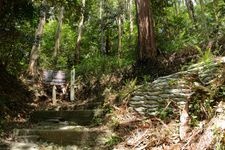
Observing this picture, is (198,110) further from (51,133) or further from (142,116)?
(51,133)

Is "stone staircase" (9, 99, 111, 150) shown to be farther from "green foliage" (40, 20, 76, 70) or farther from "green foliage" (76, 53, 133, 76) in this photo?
"green foliage" (40, 20, 76, 70)

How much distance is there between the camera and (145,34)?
35.4 ft

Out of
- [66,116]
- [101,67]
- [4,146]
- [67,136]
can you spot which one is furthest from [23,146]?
[101,67]

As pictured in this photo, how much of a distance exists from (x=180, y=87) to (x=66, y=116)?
284cm

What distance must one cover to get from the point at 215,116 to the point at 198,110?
66cm

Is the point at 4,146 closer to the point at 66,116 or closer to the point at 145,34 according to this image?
the point at 66,116

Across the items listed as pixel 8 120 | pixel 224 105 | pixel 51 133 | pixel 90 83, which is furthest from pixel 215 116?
pixel 90 83

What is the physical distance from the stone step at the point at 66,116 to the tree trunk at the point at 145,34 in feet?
9.62

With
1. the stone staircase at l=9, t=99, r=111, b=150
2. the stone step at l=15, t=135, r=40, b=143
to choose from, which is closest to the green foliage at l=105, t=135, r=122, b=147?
the stone staircase at l=9, t=99, r=111, b=150

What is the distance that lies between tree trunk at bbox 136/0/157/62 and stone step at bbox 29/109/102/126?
293 centimetres

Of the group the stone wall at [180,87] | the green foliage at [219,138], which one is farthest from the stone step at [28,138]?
the green foliage at [219,138]

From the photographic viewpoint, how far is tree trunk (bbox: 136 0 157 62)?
10.7 metres

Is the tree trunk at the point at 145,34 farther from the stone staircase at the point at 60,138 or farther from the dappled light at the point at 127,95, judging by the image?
the stone staircase at the point at 60,138

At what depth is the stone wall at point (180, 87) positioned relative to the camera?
→ 6.23 m
